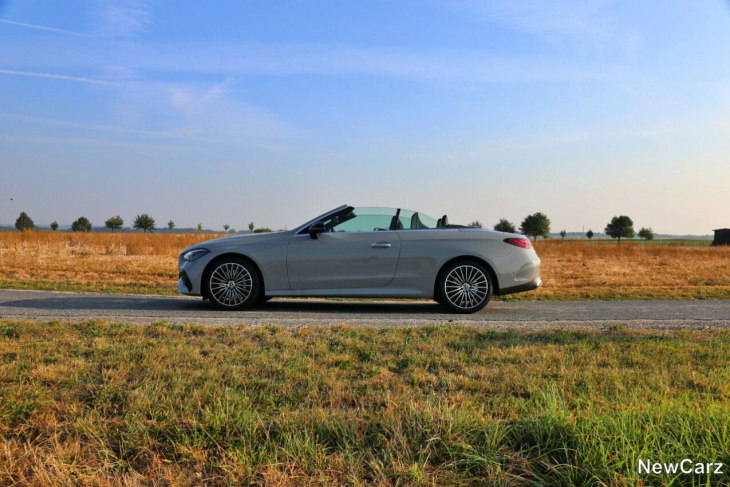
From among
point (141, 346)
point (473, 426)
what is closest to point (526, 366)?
point (473, 426)

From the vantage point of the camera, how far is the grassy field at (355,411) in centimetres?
276

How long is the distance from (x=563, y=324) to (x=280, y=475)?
5.37 metres

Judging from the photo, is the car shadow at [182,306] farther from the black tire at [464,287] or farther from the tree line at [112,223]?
the tree line at [112,223]

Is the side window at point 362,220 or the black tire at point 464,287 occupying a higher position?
the side window at point 362,220

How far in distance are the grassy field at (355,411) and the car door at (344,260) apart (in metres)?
2.96

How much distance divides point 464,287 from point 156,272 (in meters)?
11.7

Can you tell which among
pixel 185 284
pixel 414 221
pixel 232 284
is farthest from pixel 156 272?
pixel 414 221

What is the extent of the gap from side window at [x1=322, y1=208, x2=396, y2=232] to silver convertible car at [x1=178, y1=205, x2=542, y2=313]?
2cm

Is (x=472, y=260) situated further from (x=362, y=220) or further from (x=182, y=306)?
(x=182, y=306)

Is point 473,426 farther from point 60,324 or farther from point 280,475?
point 60,324

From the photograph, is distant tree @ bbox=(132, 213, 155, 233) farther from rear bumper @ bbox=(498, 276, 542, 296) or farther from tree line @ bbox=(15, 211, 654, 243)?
rear bumper @ bbox=(498, 276, 542, 296)

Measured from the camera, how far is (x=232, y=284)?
28.1 feet

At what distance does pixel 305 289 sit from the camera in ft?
28.1

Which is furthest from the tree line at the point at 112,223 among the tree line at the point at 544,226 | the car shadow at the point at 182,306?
Result: the car shadow at the point at 182,306
